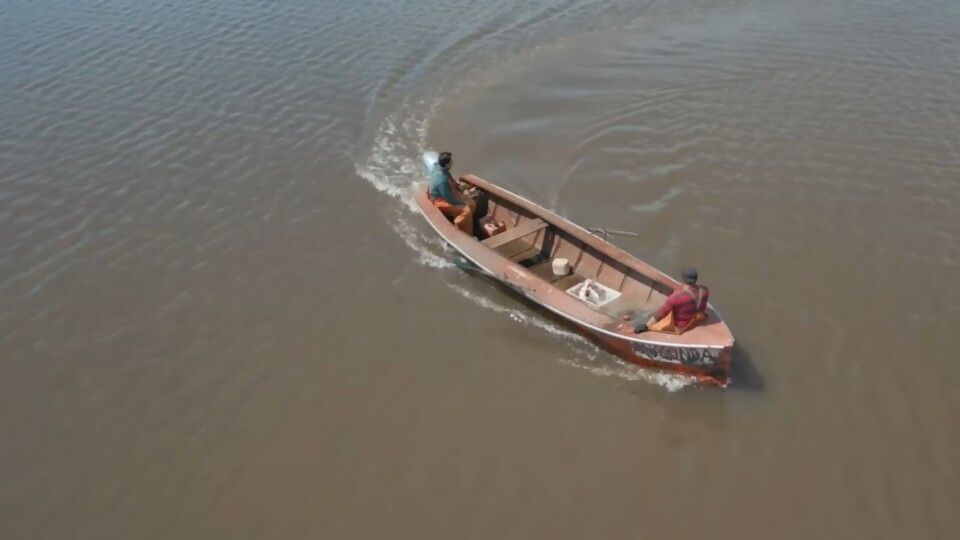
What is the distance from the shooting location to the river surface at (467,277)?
10.2m

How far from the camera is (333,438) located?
11.1m

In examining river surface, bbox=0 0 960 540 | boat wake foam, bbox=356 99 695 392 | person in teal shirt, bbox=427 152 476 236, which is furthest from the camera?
person in teal shirt, bbox=427 152 476 236

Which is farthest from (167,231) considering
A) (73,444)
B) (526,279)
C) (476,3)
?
(476,3)

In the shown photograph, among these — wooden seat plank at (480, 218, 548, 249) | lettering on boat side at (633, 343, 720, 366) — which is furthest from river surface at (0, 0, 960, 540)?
wooden seat plank at (480, 218, 548, 249)

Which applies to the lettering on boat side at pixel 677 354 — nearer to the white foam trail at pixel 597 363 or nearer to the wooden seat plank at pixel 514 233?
the white foam trail at pixel 597 363

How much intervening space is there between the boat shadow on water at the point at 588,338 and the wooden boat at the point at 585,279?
0.57ft

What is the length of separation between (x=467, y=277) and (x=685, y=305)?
15.6 feet

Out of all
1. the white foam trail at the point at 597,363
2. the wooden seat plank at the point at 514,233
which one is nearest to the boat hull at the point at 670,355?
the white foam trail at the point at 597,363

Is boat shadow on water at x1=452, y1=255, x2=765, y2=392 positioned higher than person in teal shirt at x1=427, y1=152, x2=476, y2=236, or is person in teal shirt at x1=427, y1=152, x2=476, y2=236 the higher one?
person in teal shirt at x1=427, y1=152, x2=476, y2=236

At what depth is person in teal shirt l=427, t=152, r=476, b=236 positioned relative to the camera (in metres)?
14.7

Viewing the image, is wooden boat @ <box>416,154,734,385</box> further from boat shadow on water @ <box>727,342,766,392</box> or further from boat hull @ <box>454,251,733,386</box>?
boat shadow on water @ <box>727,342,766,392</box>

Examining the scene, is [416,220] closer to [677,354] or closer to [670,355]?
[670,355]

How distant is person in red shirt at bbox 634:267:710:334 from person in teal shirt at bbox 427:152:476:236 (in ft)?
16.6

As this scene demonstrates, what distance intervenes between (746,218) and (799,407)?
503 cm
